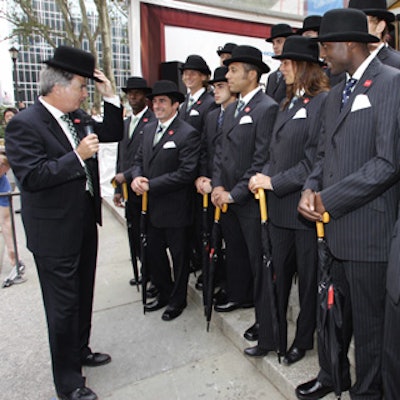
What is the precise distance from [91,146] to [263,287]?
1464 mm

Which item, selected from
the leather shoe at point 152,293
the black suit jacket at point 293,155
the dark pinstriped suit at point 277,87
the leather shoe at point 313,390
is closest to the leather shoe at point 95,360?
the leather shoe at point 152,293

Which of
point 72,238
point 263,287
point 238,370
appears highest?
point 72,238

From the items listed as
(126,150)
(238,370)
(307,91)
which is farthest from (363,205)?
(126,150)

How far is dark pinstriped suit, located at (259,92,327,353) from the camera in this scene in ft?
Answer: 8.14

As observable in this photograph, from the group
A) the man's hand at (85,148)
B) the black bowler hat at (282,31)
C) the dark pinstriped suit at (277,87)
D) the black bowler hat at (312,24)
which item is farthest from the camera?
the black bowler hat at (282,31)

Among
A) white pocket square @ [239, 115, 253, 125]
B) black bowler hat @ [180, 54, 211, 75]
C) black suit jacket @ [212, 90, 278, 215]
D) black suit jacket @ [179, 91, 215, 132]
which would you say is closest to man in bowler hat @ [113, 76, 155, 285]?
black suit jacket @ [179, 91, 215, 132]

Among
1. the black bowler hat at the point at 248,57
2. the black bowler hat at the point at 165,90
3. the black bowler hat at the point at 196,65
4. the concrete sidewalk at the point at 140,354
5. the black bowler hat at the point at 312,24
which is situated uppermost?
the black bowler hat at the point at 312,24

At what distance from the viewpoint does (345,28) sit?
1.98m

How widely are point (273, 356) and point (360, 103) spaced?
1.77m

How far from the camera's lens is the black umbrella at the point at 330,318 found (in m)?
2.10

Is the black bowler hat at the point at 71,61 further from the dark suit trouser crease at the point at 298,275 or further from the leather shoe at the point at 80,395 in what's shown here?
the leather shoe at the point at 80,395

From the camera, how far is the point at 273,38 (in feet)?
13.8

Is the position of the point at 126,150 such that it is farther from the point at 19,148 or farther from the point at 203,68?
the point at 19,148

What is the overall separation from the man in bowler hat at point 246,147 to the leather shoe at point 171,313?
2.84ft
